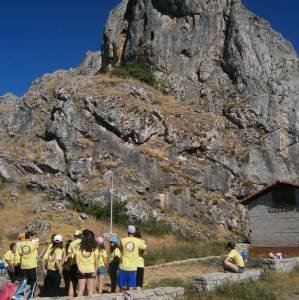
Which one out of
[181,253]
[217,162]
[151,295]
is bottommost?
[151,295]

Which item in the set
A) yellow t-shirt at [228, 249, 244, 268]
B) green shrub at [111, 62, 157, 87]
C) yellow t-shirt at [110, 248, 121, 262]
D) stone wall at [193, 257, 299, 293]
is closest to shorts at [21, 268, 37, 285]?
yellow t-shirt at [110, 248, 121, 262]

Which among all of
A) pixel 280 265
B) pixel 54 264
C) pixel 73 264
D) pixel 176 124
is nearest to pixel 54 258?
pixel 54 264

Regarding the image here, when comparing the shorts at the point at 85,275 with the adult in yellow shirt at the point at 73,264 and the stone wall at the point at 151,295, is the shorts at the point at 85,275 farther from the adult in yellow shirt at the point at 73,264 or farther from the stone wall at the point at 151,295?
the stone wall at the point at 151,295

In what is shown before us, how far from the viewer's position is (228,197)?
3238cm

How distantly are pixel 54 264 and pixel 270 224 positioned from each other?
55.0 ft

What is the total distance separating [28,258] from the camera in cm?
999

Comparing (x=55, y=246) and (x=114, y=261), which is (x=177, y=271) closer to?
(x=114, y=261)

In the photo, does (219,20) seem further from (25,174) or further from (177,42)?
(25,174)

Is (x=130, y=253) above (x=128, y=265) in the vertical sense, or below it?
above

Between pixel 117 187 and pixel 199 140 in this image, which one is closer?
pixel 117 187

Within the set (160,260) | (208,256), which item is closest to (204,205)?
(208,256)

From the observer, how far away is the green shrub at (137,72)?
39719mm

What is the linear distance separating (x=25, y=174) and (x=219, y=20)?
23664 millimetres

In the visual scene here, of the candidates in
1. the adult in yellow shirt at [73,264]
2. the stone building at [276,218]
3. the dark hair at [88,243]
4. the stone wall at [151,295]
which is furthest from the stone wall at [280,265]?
the stone building at [276,218]
